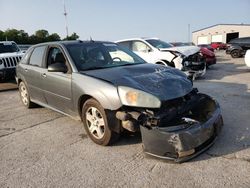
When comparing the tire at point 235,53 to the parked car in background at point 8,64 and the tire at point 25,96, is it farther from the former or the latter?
the tire at point 25,96

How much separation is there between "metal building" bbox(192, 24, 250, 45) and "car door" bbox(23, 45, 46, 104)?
177 feet

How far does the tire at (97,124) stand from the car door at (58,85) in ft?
1.65

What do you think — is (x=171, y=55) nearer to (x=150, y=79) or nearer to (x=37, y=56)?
(x=37, y=56)

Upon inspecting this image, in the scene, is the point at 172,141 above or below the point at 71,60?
below

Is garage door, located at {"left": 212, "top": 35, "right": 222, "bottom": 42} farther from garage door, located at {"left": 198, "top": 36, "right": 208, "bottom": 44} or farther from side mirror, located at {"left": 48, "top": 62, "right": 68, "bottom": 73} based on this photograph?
side mirror, located at {"left": 48, "top": 62, "right": 68, "bottom": 73}

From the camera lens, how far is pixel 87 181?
123 inches

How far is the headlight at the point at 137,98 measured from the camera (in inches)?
139

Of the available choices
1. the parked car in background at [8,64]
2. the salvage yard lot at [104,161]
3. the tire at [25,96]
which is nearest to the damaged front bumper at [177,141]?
the salvage yard lot at [104,161]

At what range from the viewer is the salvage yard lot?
3061mm

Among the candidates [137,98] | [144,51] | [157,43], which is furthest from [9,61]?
[137,98]

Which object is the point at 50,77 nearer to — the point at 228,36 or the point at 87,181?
the point at 87,181

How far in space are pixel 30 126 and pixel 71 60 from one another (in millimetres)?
1690

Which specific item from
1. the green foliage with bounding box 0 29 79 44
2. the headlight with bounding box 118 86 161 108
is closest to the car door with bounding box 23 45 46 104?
the headlight with bounding box 118 86 161 108

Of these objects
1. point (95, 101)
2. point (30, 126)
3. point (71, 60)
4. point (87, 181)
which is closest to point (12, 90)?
point (30, 126)
